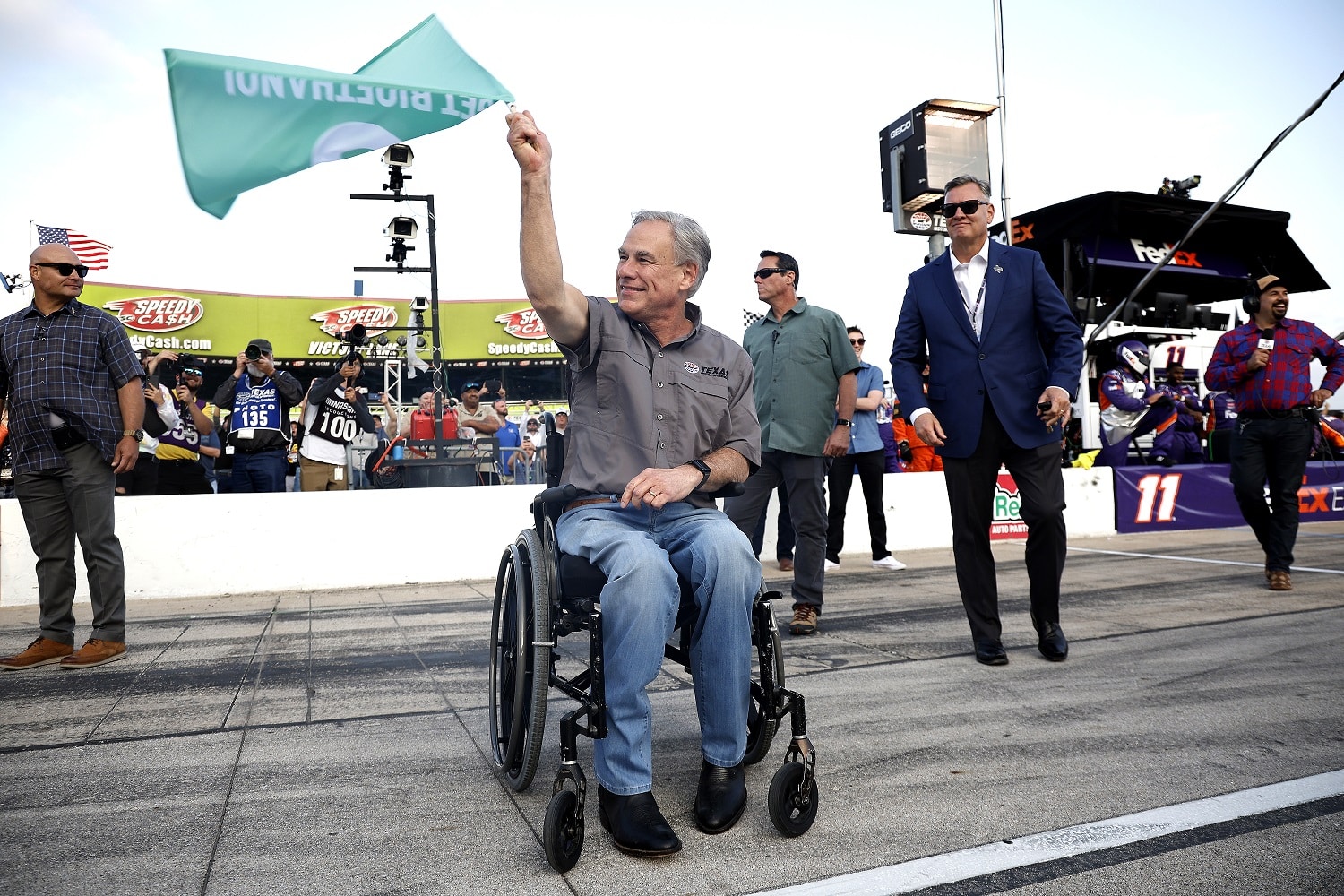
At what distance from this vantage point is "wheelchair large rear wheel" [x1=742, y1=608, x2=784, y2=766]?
247 centimetres

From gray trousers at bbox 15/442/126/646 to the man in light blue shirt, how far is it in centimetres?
486

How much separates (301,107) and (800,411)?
113 inches

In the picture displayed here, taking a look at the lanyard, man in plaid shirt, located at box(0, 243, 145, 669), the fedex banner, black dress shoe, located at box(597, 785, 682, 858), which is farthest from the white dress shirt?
the fedex banner

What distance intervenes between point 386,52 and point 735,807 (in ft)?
8.15

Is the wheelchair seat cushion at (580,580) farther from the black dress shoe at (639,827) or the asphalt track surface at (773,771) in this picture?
the asphalt track surface at (773,771)

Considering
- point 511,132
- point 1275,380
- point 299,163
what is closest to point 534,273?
point 511,132

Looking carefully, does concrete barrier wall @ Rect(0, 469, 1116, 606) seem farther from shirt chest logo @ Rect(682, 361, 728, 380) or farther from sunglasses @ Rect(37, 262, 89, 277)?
shirt chest logo @ Rect(682, 361, 728, 380)

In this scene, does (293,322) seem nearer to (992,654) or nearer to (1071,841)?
(992,654)

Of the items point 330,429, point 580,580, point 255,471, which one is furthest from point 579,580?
point 330,429

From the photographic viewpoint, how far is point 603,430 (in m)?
2.56

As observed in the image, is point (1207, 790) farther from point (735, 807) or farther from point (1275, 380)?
point (1275, 380)

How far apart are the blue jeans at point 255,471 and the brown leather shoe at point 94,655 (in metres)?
3.26

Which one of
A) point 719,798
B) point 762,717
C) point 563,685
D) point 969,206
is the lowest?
point 719,798

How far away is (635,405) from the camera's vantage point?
254 cm
